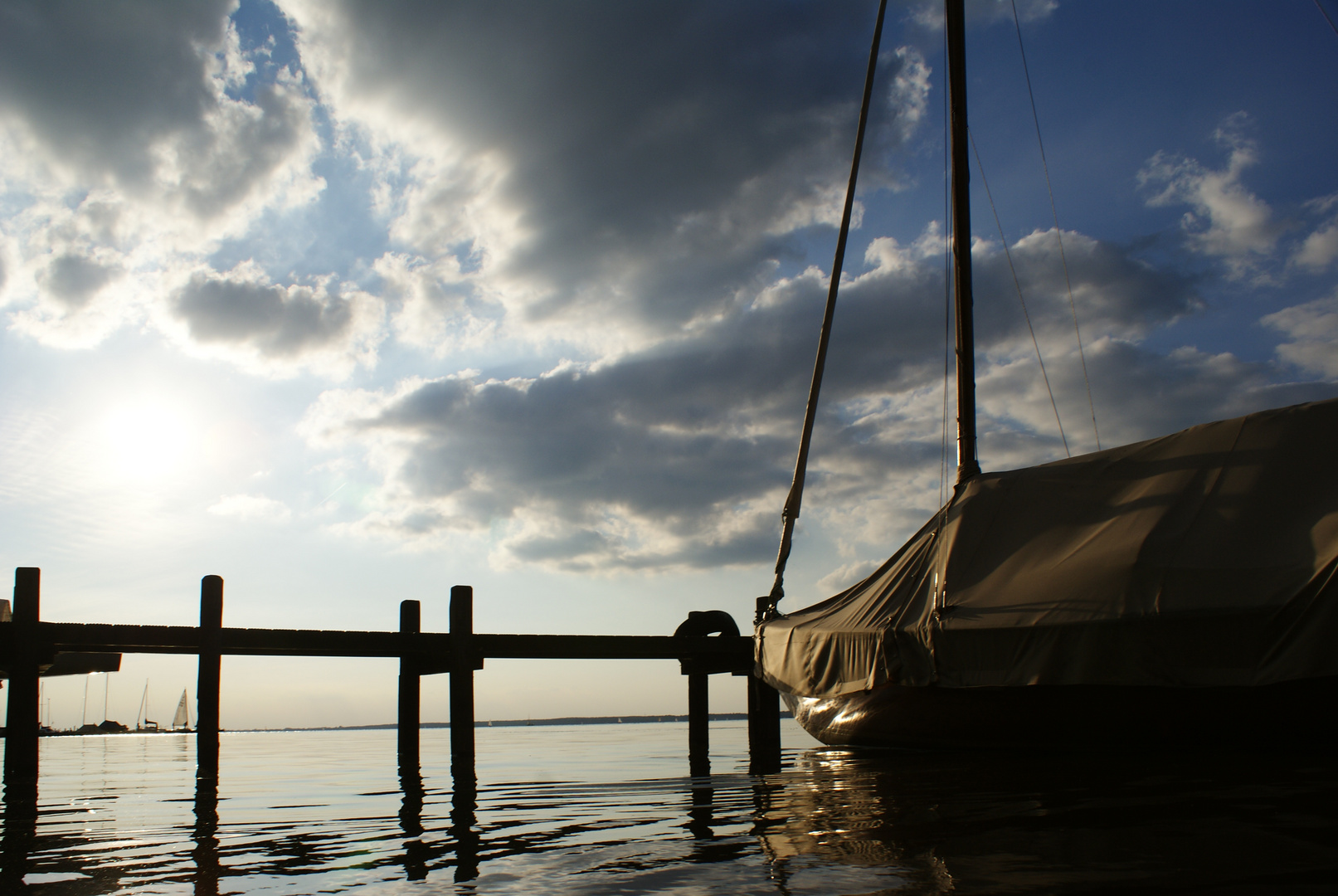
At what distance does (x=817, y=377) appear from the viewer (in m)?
Result: 13.4

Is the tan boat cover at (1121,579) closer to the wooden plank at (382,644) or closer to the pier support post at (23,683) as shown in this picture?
→ the wooden plank at (382,644)

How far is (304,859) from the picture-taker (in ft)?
17.2

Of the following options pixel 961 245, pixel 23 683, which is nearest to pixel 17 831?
pixel 23 683

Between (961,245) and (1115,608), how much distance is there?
839 cm

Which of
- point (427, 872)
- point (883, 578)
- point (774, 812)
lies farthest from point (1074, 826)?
point (883, 578)

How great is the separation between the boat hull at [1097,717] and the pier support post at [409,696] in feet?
27.2

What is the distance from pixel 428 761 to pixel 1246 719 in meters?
17.0

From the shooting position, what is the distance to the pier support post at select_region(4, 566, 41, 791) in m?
11.6

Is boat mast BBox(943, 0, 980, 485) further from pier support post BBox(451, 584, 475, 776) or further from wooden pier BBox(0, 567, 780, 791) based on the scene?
pier support post BBox(451, 584, 475, 776)

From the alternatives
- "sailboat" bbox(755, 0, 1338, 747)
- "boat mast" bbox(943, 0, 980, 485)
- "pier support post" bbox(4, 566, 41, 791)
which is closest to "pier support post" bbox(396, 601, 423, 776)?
"pier support post" bbox(4, 566, 41, 791)

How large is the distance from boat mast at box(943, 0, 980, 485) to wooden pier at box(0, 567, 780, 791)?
557cm

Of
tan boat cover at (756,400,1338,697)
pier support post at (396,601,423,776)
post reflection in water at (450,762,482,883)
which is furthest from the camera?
pier support post at (396,601,423,776)

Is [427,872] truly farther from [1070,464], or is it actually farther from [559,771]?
[559,771]

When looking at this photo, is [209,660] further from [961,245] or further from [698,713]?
[961,245]
